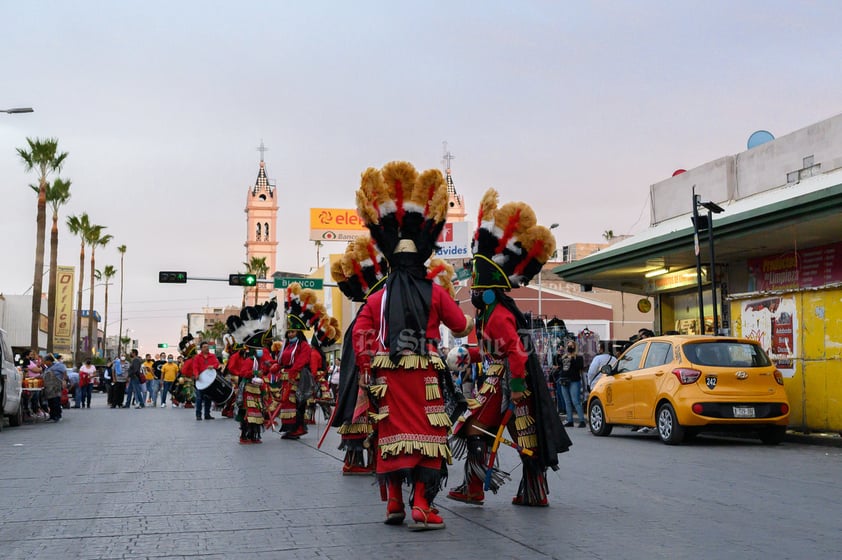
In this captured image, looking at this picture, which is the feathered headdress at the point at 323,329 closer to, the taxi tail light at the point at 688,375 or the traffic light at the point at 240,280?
the taxi tail light at the point at 688,375

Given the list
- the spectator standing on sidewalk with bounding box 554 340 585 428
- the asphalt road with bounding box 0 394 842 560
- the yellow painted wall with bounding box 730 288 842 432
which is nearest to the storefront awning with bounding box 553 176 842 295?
the yellow painted wall with bounding box 730 288 842 432

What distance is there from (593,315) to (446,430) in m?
57.7

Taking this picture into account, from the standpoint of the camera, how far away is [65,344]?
6806 centimetres

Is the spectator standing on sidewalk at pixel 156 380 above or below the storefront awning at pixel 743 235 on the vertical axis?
below

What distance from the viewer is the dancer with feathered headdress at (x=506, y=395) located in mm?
7934

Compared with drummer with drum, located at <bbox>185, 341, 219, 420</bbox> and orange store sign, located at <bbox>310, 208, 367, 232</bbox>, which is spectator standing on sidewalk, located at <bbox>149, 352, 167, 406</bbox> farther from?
orange store sign, located at <bbox>310, 208, 367, 232</bbox>

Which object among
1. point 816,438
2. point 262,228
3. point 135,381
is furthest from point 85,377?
point 262,228

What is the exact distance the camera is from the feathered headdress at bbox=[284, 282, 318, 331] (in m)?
16.7

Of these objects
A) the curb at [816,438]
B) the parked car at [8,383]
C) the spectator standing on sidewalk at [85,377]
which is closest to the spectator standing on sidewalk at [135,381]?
the spectator standing on sidewalk at [85,377]

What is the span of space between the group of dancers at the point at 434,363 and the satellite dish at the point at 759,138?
16020mm

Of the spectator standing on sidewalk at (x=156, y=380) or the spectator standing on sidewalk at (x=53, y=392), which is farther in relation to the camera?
the spectator standing on sidewalk at (x=156, y=380)

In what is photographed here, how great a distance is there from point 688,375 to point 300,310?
21.4ft

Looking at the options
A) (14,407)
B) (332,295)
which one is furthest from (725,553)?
(332,295)

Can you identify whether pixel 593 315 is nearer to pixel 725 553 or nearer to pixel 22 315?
pixel 22 315
